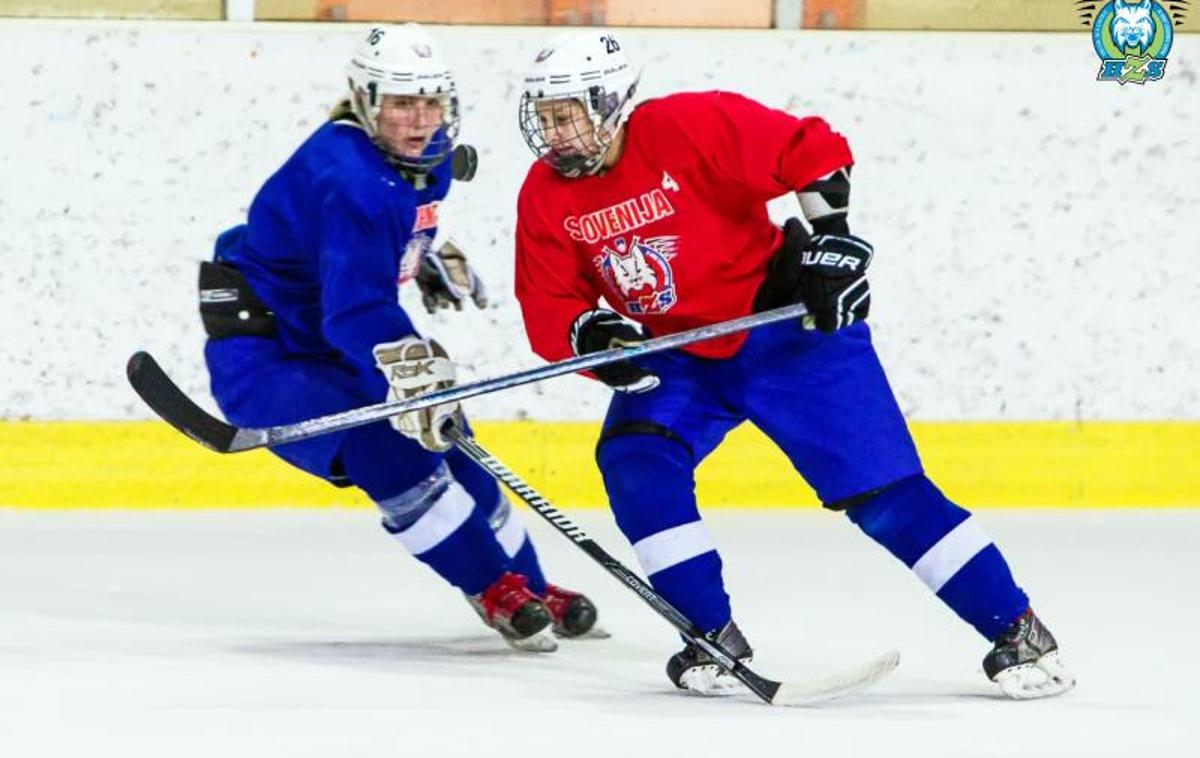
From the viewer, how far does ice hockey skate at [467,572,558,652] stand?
3.66 m

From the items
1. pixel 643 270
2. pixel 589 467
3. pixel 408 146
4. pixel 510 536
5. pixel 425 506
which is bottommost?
pixel 589 467

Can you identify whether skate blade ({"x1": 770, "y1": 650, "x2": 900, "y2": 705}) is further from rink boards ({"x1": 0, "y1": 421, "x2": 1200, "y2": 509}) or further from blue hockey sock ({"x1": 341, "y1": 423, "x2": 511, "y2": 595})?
rink boards ({"x1": 0, "y1": 421, "x2": 1200, "y2": 509})

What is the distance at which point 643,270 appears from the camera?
134 inches

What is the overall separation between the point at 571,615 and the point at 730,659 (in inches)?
24.9

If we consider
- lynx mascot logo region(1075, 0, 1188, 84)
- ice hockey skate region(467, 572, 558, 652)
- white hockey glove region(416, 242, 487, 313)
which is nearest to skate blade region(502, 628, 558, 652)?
ice hockey skate region(467, 572, 558, 652)

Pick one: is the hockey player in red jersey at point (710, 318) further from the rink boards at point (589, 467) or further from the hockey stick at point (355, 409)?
the rink boards at point (589, 467)

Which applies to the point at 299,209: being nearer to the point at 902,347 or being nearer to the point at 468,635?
the point at 468,635

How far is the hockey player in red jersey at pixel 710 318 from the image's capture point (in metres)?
3.26

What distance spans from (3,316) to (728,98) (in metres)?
2.41

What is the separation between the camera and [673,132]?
338 centimetres

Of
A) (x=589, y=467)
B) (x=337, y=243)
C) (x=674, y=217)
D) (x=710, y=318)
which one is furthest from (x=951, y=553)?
(x=589, y=467)

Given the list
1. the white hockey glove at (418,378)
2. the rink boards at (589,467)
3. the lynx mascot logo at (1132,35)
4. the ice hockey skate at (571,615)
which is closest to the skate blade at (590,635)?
the ice hockey skate at (571,615)

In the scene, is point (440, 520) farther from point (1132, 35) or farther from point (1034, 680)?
point (1132, 35)

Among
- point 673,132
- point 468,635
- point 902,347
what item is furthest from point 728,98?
point 902,347
